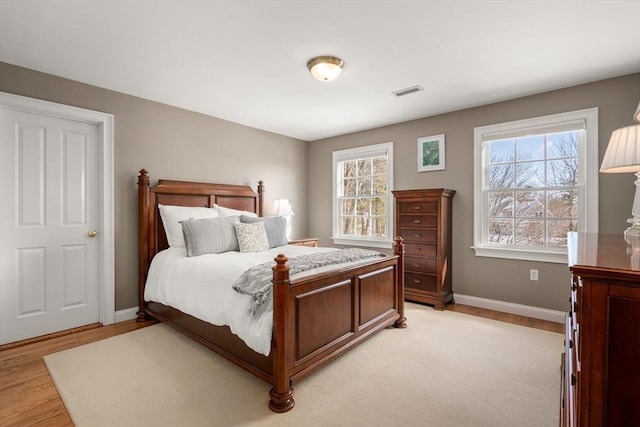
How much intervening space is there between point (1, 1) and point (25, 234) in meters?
1.85

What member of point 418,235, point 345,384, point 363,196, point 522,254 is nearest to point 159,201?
point 345,384

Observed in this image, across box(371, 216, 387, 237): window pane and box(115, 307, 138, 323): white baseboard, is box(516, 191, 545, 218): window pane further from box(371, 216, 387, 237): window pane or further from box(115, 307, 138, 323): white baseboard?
box(115, 307, 138, 323): white baseboard

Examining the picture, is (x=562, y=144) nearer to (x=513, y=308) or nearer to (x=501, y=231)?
(x=501, y=231)

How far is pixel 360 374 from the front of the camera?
220 cm

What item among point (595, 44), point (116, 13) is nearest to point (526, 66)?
point (595, 44)

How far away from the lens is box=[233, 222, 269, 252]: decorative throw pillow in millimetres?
3234

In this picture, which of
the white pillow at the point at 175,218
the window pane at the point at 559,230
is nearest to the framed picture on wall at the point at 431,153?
the window pane at the point at 559,230

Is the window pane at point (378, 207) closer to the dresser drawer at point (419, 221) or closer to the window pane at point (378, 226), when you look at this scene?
the window pane at point (378, 226)

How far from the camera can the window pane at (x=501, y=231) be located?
11.8 ft

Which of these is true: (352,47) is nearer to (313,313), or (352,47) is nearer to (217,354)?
(313,313)

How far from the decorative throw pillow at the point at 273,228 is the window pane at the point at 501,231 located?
2.48 meters

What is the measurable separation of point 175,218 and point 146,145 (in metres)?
0.90

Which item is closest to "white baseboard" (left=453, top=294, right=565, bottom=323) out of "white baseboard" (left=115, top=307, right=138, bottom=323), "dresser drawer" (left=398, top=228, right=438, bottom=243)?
"dresser drawer" (left=398, top=228, right=438, bottom=243)

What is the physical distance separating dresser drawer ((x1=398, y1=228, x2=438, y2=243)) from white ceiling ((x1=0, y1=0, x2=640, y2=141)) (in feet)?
5.03
